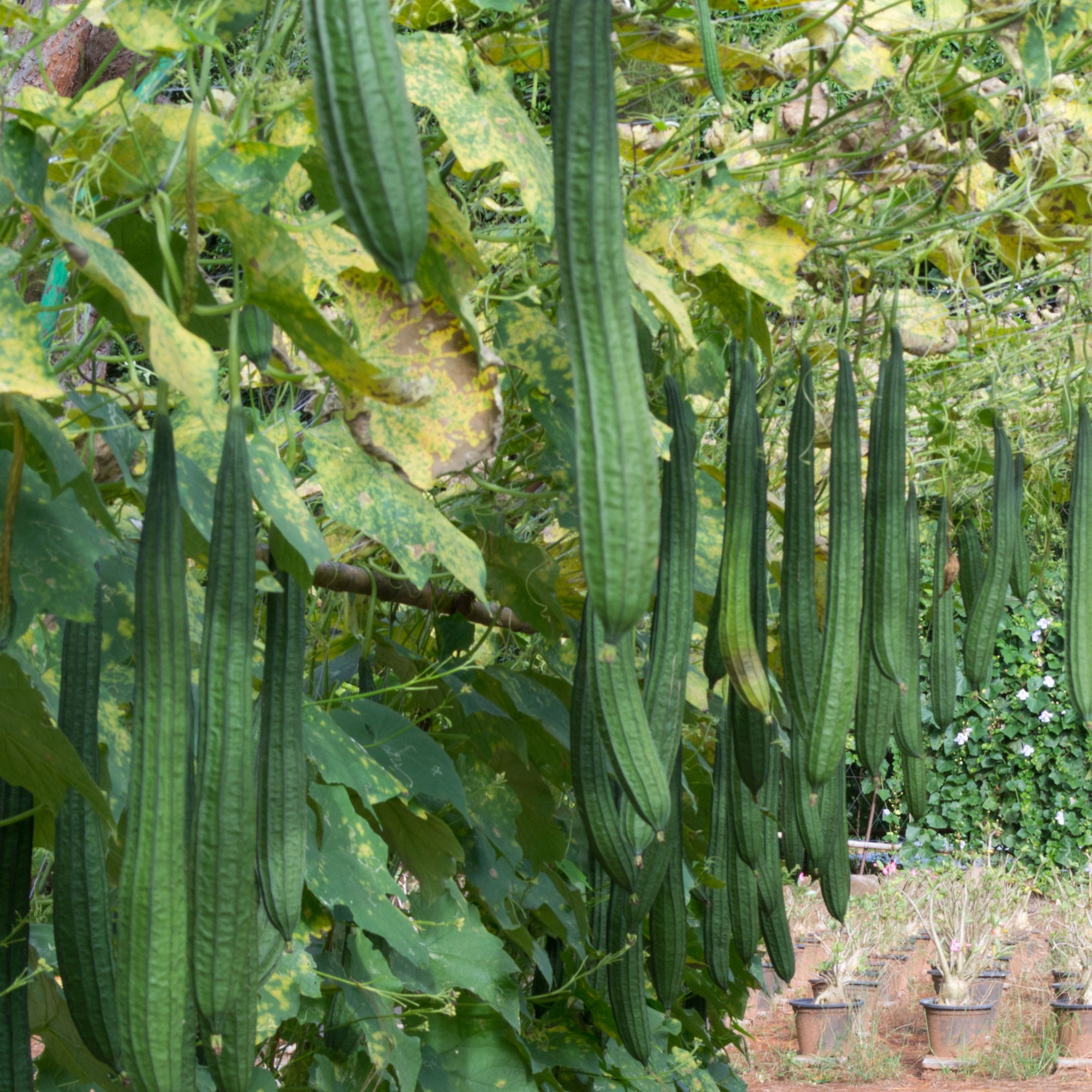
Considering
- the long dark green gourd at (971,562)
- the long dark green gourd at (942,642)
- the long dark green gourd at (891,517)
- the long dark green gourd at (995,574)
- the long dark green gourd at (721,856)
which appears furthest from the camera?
the long dark green gourd at (971,562)

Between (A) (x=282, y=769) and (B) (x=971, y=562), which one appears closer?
(A) (x=282, y=769)

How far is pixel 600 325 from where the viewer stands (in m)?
0.71

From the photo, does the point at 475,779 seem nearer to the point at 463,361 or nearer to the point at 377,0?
the point at 463,361

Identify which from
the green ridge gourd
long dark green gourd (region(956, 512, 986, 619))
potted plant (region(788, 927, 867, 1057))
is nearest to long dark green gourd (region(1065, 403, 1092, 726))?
long dark green gourd (region(956, 512, 986, 619))

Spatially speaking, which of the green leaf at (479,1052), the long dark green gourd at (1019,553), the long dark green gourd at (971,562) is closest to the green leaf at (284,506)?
the green leaf at (479,1052)

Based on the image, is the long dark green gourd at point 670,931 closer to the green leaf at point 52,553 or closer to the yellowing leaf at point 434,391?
the yellowing leaf at point 434,391

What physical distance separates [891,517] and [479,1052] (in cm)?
105

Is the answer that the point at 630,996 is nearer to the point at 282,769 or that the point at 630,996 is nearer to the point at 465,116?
the point at 282,769

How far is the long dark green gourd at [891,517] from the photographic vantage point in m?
1.52

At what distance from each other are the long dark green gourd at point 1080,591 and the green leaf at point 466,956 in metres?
0.93

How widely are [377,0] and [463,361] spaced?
394 millimetres

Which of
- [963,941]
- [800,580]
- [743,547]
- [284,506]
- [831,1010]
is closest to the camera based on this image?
[284,506]

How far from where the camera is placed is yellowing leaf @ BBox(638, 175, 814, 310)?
4.35 ft

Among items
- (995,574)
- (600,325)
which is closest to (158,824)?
(600,325)
